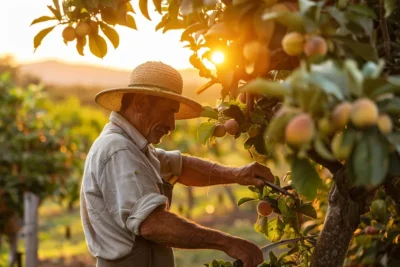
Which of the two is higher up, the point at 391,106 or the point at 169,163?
the point at 391,106

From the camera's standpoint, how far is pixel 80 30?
241 cm

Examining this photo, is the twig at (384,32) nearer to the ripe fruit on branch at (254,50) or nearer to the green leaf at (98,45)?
the ripe fruit on branch at (254,50)

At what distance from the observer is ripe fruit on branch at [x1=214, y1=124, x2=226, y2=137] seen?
236 centimetres

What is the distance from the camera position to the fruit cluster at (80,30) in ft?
7.91

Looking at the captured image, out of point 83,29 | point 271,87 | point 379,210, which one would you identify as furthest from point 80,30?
point 379,210

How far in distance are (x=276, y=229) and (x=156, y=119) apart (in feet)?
1.94

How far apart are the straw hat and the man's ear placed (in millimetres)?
42

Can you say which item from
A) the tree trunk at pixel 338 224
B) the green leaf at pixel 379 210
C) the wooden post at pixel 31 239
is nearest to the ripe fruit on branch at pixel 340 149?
the tree trunk at pixel 338 224

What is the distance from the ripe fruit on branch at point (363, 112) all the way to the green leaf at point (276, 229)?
1.55 meters

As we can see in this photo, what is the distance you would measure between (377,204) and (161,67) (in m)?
1.12

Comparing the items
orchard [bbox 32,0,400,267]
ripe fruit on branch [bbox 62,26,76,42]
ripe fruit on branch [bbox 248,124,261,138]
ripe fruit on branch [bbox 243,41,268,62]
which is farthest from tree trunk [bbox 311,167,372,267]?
ripe fruit on branch [bbox 62,26,76,42]

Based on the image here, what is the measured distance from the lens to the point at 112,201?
→ 2539 mm

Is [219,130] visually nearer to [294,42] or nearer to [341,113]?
[294,42]

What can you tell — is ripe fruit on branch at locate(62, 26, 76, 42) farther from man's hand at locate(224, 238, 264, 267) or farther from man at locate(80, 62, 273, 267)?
man's hand at locate(224, 238, 264, 267)
